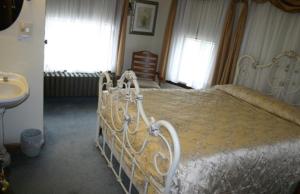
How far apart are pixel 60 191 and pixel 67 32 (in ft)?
9.20

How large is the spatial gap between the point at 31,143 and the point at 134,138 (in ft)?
4.32

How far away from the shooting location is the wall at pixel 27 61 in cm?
257

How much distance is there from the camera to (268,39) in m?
3.60

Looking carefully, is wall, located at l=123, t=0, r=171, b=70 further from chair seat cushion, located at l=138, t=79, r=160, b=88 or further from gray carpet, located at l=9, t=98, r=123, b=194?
gray carpet, located at l=9, t=98, r=123, b=194

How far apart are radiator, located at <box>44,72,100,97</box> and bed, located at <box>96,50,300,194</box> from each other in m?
1.56

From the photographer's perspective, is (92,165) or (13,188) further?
(92,165)

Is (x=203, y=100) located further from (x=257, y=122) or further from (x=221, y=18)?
(x=221, y=18)

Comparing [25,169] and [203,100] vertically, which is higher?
[203,100]

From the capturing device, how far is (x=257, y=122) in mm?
2764

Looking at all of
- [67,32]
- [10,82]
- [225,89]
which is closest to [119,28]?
[67,32]

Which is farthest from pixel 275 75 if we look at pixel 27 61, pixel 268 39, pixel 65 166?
pixel 27 61

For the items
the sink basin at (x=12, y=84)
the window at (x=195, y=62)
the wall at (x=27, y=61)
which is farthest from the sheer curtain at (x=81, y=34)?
the sink basin at (x=12, y=84)

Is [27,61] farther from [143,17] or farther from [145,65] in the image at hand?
[143,17]

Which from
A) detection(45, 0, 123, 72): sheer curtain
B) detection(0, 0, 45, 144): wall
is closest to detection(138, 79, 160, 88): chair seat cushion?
detection(45, 0, 123, 72): sheer curtain
